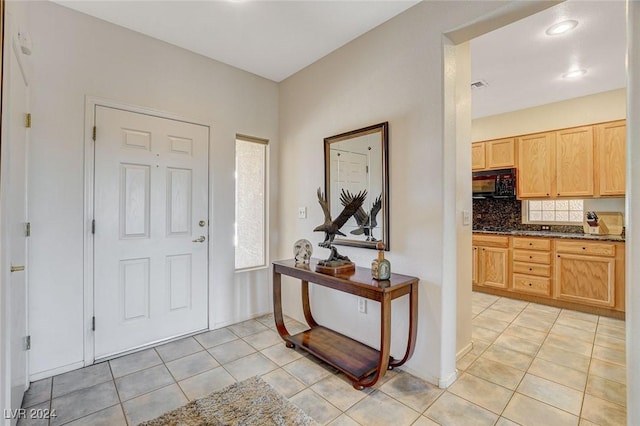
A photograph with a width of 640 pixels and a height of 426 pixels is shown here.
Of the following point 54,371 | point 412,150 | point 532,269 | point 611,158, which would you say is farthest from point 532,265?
point 54,371

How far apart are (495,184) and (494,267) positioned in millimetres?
1227

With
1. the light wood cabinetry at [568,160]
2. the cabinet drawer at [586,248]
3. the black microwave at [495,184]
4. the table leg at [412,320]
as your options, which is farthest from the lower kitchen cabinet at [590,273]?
the table leg at [412,320]

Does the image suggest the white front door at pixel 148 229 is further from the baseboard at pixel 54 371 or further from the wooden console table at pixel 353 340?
the wooden console table at pixel 353 340

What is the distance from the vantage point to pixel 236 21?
232 cm

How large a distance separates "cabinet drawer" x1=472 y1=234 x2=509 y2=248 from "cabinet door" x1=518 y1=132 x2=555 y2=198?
0.73m

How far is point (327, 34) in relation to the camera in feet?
8.21

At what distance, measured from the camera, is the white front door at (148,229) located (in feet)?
7.63

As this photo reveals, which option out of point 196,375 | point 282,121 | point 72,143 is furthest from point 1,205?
point 282,121

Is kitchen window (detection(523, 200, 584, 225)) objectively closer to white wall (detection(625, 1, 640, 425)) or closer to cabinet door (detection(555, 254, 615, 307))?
cabinet door (detection(555, 254, 615, 307))

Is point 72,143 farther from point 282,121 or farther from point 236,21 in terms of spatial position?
point 282,121

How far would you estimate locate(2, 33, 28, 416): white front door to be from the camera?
1479 millimetres

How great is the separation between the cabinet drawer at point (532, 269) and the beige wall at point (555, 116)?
187 cm

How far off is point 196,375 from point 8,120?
189cm

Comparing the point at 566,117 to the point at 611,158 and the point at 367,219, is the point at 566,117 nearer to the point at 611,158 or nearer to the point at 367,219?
the point at 611,158
